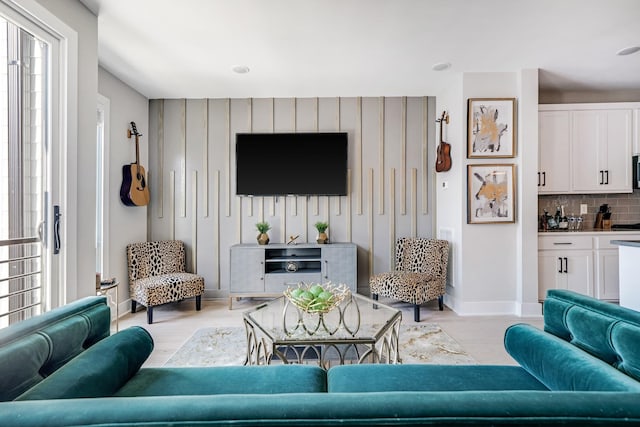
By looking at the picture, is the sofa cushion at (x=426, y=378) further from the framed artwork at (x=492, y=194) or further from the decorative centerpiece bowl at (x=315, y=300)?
the framed artwork at (x=492, y=194)

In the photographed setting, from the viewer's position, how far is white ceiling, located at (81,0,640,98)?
238 cm

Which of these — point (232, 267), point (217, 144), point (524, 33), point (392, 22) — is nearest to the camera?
point (392, 22)

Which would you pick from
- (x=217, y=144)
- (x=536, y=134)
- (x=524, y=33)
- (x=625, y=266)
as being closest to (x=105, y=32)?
(x=217, y=144)

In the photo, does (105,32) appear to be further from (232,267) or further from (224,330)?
(224,330)

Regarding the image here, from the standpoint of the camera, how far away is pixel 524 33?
2730 millimetres

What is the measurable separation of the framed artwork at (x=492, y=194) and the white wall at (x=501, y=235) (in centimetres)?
6

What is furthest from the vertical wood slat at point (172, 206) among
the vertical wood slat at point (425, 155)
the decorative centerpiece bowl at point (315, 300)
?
the vertical wood slat at point (425, 155)

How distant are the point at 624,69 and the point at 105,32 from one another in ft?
16.6

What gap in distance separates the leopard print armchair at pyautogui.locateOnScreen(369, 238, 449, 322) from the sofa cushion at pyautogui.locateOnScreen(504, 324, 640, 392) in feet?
6.27

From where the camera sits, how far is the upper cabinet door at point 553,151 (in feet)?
12.3

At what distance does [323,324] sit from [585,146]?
12.5 feet

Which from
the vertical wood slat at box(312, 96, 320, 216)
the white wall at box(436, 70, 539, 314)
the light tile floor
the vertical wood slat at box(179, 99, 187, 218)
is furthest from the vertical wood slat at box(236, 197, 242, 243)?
the white wall at box(436, 70, 539, 314)

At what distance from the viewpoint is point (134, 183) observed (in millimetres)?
3697

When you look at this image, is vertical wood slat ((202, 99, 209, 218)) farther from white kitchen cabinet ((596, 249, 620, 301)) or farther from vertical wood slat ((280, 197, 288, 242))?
white kitchen cabinet ((596, 249, 620, 301))
